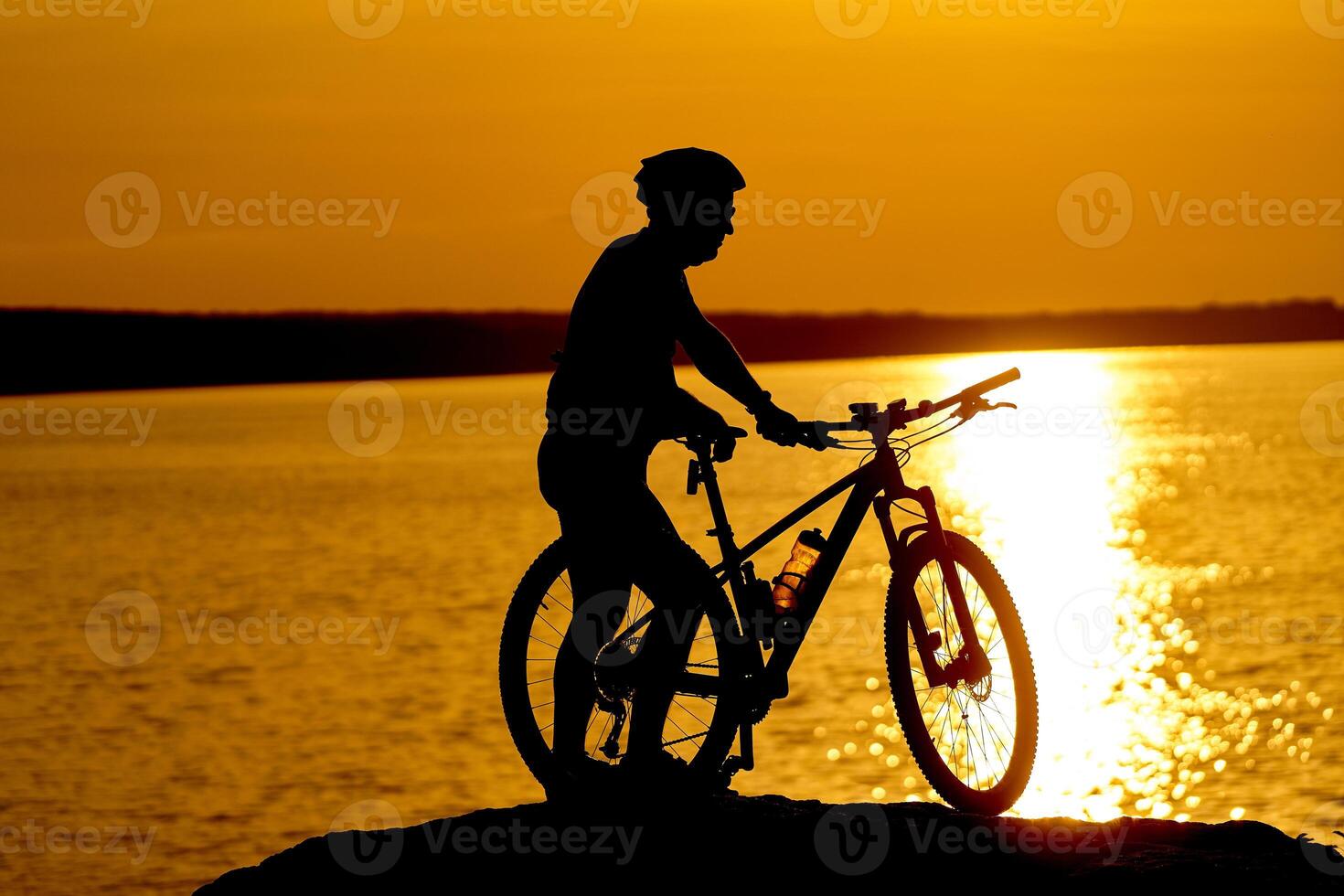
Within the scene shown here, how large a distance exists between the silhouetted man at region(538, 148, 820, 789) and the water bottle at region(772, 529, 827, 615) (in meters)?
0.48

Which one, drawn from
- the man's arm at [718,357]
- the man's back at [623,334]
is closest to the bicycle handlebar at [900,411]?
the man's arm at [718,357]

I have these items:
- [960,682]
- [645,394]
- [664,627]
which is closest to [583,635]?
[664,627]

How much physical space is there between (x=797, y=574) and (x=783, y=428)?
2.35ft

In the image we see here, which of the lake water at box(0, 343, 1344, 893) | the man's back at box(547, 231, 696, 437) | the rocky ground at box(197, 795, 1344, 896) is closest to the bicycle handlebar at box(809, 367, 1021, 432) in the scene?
the man's back at box(547, 231, 696, 437)

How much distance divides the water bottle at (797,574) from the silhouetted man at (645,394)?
48 cm

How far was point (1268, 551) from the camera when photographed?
6531 cm

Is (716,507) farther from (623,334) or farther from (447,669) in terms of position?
(447,669)

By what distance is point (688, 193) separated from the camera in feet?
21.2

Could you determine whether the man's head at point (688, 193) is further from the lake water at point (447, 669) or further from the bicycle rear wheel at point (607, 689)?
the lake water at point (447, 669)

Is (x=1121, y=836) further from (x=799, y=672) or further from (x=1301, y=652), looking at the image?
(x=1301, y=652)


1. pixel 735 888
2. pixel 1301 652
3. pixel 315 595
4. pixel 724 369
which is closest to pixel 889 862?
pixel 735 888

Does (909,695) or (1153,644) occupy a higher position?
(1153,644)

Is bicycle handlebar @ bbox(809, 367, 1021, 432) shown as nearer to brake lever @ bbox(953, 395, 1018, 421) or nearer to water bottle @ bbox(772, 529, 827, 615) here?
brake lever @ bbox(953, 395, 1018, 421)

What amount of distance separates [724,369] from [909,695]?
1.52 m
